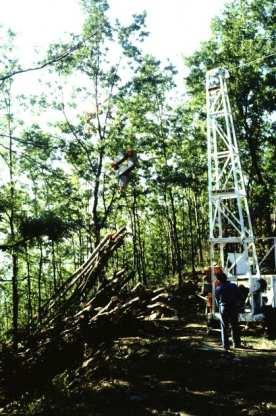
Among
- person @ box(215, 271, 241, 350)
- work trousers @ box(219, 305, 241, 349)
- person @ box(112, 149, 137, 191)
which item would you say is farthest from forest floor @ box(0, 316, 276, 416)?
person @ box(112, 149, 137, 191)

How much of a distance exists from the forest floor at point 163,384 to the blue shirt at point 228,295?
3.66ft

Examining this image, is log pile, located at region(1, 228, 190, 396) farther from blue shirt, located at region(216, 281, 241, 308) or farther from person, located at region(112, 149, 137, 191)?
person, located at region(112, 149, 137, 191)

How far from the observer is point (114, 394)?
716 centimetres

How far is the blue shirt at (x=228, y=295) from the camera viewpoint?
10137mm

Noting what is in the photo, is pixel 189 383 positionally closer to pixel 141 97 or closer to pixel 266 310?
pixel 266 310

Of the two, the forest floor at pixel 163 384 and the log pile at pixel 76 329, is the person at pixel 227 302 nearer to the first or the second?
the forest floor at pixel 163 384

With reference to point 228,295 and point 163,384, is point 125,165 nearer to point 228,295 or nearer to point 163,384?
point 228,295

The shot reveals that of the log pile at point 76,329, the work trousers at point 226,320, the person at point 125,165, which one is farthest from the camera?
the person at point 125,165

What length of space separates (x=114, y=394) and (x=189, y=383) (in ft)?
4.73

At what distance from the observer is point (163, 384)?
7672mm

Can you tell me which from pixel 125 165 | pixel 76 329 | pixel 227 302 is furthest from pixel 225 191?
pixel 76 329

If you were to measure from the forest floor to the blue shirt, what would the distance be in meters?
1.11

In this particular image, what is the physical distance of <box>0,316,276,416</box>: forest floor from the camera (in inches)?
250

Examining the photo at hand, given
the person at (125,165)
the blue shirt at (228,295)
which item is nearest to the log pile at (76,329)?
the blue shirt at (228,295)
